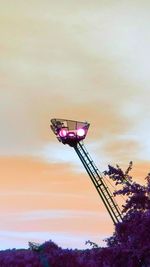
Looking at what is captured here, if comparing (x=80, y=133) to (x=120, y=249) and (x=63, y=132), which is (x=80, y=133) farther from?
(x=120, y=249)

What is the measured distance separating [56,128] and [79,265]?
2669cm

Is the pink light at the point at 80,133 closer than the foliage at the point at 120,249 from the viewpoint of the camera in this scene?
No

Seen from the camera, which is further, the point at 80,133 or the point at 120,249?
the point at 80,133

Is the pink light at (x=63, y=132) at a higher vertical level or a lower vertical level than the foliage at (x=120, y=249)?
higher

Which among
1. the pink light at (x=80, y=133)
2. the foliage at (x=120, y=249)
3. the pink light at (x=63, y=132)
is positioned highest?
the pink light at (x=63, y=132)

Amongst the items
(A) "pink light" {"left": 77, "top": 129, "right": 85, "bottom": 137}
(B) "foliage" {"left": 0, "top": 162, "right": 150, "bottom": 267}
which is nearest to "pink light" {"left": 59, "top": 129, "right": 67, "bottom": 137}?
(A) "pink light" {"left": 77, "top": 129, "right": 85, "bottom": 137}

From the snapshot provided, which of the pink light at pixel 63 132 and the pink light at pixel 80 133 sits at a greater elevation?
the pink light at pixel 63 132

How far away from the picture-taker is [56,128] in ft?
141

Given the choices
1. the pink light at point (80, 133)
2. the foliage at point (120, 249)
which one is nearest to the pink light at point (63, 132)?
the pink light at point (80, 133)

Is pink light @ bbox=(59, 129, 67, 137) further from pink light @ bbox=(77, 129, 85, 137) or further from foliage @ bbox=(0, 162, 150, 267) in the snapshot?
foliage @ bbox=(0, 162, 150, 267)

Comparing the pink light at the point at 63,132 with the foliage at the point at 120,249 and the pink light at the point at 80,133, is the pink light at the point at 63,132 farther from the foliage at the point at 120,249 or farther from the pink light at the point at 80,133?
the foliage at the point at 120,249

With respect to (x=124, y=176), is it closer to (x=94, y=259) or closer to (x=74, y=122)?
(x=94, y=259)

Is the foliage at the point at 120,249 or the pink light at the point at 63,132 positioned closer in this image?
the foliage at the point at 120,249

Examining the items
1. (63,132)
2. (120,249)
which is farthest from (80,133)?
(120,249)
